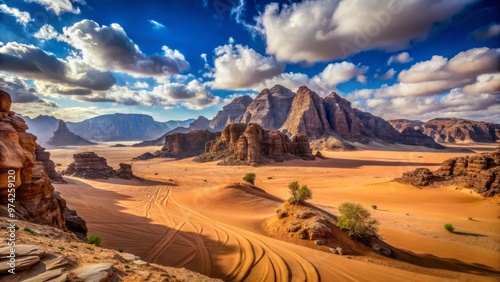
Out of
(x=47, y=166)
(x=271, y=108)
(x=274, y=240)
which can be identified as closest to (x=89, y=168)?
(x=47, y=166)

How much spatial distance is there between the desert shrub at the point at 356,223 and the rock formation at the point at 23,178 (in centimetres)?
1273

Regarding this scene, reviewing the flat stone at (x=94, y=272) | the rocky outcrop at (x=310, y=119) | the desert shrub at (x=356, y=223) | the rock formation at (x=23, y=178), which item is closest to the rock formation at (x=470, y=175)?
the desert shrub at (x=356, y=223)

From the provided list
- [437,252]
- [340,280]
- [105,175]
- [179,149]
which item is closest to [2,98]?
[340,280]

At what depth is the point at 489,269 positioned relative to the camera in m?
9.23

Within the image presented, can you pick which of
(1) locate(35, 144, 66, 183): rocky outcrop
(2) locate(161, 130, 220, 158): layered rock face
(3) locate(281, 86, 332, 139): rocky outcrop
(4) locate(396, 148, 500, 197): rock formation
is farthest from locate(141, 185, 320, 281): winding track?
(3) locate(281, 86, 332, 139): rocky outcrop

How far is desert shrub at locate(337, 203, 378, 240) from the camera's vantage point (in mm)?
10625

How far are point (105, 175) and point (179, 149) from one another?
4956 centimetres

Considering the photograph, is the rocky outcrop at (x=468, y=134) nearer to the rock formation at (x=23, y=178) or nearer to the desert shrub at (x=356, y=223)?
the desert shrub at (x=356, y=223)

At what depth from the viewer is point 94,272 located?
3.98 m

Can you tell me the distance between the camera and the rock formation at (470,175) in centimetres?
1972

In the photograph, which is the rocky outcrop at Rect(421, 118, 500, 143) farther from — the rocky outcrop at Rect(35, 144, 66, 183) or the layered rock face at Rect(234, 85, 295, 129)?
the rocky outcrop at Rect(35, 144, 66, 183)

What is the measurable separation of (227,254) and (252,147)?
46.1 metres

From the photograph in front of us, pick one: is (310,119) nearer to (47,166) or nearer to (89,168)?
(89,168)

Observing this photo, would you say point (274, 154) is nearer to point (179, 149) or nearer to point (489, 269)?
point (179, 149)
